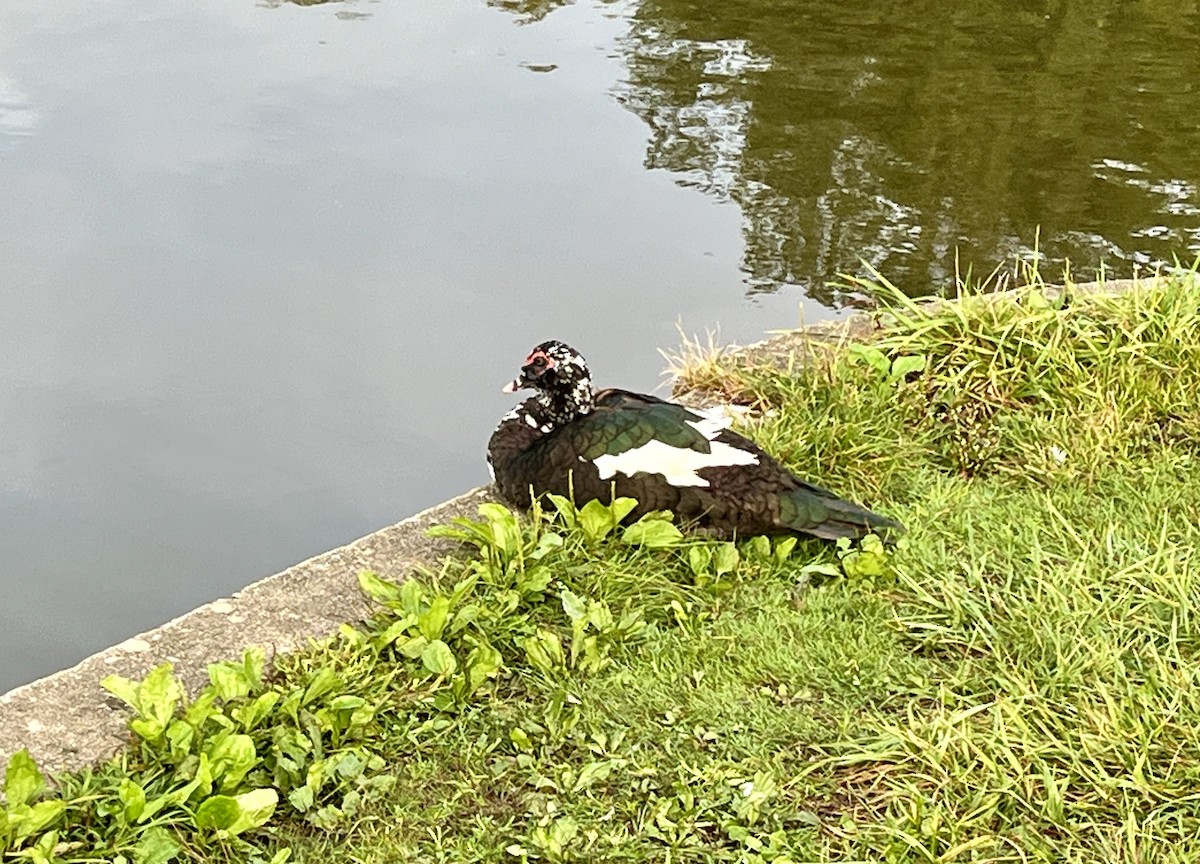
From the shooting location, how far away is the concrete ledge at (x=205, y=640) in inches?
111

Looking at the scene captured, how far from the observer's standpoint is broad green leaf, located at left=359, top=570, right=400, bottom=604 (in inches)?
125

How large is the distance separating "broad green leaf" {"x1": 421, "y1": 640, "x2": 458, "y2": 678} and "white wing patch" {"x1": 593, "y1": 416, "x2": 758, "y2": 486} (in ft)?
2.60

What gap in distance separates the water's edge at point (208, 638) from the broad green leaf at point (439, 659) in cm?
34

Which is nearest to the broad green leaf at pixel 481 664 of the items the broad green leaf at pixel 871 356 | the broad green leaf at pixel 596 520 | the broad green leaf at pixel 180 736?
the broad green leaf at pixel 596 520

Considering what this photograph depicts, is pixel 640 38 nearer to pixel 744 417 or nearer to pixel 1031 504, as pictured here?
pixel 744 417

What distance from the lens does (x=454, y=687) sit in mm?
2969

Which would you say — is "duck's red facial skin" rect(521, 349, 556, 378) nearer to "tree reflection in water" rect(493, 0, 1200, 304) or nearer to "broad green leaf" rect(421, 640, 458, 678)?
"broad green leaf" rect(421, 640, 458, 678)

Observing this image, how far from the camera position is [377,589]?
3176 millimetres

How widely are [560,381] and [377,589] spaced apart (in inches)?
37.4

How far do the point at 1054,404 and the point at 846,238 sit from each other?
262cm

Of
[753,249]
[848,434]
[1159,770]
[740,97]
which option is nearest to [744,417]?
[848,434]

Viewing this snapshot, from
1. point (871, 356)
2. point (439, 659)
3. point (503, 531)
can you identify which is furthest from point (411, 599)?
point (871, 356)

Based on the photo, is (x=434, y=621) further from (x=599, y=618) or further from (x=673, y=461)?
(x=673, y=461)

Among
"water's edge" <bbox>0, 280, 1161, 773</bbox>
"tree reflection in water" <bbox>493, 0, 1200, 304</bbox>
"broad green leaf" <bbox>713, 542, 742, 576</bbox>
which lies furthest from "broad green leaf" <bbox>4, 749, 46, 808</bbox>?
"tree reflection in water" <bbox>493, 0, 1200, 304</bbox>
